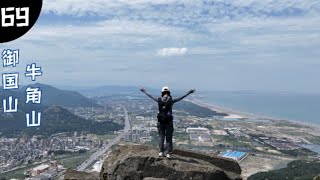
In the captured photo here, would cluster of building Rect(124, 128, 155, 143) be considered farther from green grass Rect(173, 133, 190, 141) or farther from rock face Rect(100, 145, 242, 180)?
rock face Rect(100, 145, 242, 180)

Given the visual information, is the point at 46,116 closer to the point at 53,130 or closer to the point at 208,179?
the point at 53,130

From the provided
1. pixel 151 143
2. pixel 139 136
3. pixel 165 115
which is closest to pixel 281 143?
pixel 151 143

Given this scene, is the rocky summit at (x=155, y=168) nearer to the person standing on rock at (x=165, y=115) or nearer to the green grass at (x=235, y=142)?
the person standing on rock at (x=165, y=115)

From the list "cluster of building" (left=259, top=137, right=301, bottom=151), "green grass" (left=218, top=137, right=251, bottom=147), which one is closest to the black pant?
"cluster of building" (left=259, top=137, right=301, bottom=151)

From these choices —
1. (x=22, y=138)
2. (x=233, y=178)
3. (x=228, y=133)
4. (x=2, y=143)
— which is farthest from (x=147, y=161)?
(x=228, y=133)

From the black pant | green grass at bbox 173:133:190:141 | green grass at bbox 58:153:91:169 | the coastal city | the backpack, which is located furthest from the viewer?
green grass at bbox 173:133:190:141

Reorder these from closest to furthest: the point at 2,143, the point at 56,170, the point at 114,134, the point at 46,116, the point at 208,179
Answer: the point at 208,179 → the point at 56,170 → the point at 2,143 → the point at 114,134 → the point at 46,116
